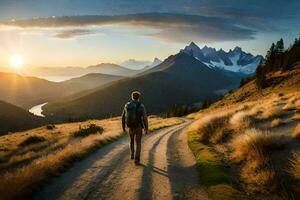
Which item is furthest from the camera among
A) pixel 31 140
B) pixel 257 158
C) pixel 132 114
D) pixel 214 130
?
pixel 31 140

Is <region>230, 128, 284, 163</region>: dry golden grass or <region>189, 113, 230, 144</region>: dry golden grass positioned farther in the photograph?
<region>189, 113, 230, 144</region>: dry golden grass

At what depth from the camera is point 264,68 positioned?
12581cm

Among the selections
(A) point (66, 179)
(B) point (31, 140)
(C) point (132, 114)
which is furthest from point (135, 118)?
(B) point (31, 140)

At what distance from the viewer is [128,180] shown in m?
11.1

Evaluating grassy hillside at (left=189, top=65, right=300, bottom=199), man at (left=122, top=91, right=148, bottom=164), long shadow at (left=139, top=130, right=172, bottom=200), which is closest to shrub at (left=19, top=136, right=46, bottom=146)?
grassy hillside at (left=189, top=65, right=300, bottom=199)

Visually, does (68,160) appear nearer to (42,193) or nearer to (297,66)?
(42,193)

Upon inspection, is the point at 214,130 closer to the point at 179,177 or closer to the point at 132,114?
the point at 132,114

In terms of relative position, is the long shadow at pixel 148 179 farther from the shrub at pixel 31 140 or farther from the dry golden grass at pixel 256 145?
the shrub at pixel 31 140

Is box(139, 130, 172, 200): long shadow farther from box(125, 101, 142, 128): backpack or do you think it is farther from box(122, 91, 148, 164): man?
box(125, 101, 142, 128): backpack

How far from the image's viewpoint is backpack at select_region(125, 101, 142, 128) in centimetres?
1395

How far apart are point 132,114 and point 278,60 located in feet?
391

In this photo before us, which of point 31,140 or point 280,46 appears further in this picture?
point 280,46

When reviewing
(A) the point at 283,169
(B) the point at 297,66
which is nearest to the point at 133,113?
(A) the point at 283,169

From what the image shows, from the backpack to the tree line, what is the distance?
302 feet
